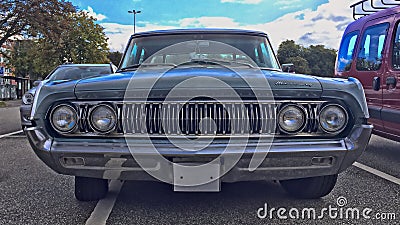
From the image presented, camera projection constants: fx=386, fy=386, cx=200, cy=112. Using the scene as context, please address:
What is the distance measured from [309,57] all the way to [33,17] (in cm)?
1555

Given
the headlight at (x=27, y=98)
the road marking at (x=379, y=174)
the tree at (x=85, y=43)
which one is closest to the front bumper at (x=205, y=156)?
the road marking at (x=379, y=174)

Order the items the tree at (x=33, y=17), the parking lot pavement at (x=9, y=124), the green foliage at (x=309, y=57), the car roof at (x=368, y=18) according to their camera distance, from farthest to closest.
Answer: the tree at (x=33, y=17), the green foliage at (x=309, y=57), the parking lot pavement at (x=9, y=124), the car roof at (x=368, y=18)

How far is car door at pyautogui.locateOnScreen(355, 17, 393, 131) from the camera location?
5324 millimetres

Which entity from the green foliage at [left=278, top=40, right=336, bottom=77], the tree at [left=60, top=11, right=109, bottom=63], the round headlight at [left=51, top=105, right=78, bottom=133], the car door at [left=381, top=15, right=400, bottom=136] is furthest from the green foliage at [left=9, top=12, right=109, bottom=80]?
the round headlight at [left=51, top=105, right=78, bottom=133]

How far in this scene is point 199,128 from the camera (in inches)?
104

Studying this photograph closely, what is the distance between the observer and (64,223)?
288 cm

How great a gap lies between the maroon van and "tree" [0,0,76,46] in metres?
20.2

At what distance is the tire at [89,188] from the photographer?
3223 millimetres

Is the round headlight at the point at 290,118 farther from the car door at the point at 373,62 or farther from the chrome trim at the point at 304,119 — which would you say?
the car door at the point at 373,62

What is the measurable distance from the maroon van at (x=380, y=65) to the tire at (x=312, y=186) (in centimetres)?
219

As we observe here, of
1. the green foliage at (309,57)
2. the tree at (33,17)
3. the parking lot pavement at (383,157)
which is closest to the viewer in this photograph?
the parking lot pavement at (383,157)

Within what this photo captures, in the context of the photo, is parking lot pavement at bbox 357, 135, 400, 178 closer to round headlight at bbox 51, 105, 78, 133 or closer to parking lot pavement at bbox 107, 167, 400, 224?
parking lot pavement at bbox 107, 167, 400, 224

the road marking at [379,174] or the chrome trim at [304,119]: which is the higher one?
the chrome trim at [304,119]

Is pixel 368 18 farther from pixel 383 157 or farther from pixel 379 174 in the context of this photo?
pixel 379 174
